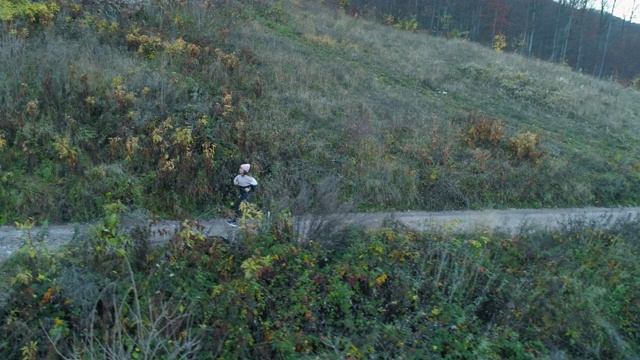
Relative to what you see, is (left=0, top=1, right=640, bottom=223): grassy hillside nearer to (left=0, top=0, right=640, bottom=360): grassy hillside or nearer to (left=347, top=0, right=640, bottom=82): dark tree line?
(left=0, top=0, right=640, bottom=360): grassy hillside

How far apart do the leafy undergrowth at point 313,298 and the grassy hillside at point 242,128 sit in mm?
1602

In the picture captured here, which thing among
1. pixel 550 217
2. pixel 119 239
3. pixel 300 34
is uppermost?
pixel 300 34

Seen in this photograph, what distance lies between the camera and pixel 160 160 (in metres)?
9.76

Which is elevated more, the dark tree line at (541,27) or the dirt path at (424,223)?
the dark tree line at (541,27)

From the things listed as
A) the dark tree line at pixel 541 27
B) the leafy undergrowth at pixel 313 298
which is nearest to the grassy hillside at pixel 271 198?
the leafy undergrowth at pixel 313 298

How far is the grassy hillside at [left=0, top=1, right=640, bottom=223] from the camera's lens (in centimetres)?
952

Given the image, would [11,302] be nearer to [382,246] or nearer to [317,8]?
[382,246]

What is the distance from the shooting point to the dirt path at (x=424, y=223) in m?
7.58

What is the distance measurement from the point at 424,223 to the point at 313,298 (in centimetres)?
320

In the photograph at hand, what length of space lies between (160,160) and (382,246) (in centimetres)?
432

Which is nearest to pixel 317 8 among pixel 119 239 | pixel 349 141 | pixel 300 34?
pixel 300 34

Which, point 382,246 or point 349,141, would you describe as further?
point 349,141

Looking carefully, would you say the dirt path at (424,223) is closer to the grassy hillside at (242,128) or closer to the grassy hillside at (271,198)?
the grassy hillside at (271,198)

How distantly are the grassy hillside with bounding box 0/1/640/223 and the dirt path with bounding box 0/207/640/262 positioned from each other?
1.39ft
